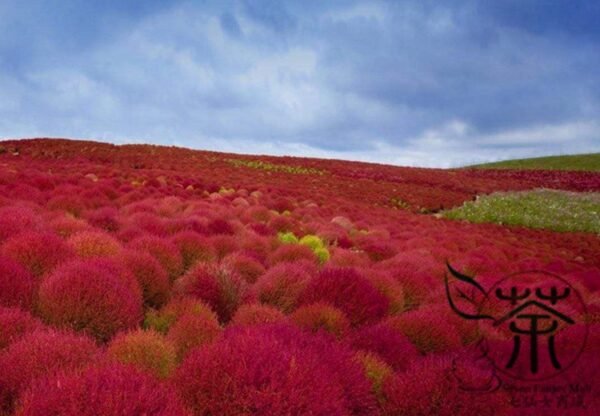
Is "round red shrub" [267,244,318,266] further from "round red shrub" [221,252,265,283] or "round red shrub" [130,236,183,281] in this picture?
"round red shrub" [130,236,183,281]

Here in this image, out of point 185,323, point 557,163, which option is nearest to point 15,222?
point 185,323

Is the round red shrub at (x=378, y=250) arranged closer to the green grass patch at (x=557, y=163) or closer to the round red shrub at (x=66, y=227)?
the round red shrub at (x=66, y=227)

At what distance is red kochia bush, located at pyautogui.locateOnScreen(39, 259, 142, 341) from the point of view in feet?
10.7

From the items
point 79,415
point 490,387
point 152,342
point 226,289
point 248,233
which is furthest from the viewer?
point 248,233

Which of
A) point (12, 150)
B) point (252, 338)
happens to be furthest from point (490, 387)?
point (12, 150)

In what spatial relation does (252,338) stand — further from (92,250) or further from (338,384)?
(92,250)

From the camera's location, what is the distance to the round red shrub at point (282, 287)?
4.41 meters

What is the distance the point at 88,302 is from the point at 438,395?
220cm

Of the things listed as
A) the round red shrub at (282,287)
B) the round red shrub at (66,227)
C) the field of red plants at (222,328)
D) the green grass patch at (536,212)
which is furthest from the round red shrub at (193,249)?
the green grass patch at (536,212)

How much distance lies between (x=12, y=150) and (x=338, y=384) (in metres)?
31.8

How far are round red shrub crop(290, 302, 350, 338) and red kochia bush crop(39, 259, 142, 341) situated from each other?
113 centimetres

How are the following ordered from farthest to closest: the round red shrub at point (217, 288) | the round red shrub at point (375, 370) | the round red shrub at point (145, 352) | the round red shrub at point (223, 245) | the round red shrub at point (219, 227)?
the round red shrub at point (219, 227) → the round red shrub at point (223, 245) → the round red shrub at point (217, 288) → the round red shrub at point (375, 370) → the round red shrub at point (145, 352)

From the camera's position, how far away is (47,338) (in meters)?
2.72

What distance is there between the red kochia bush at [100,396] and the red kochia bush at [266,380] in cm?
21
